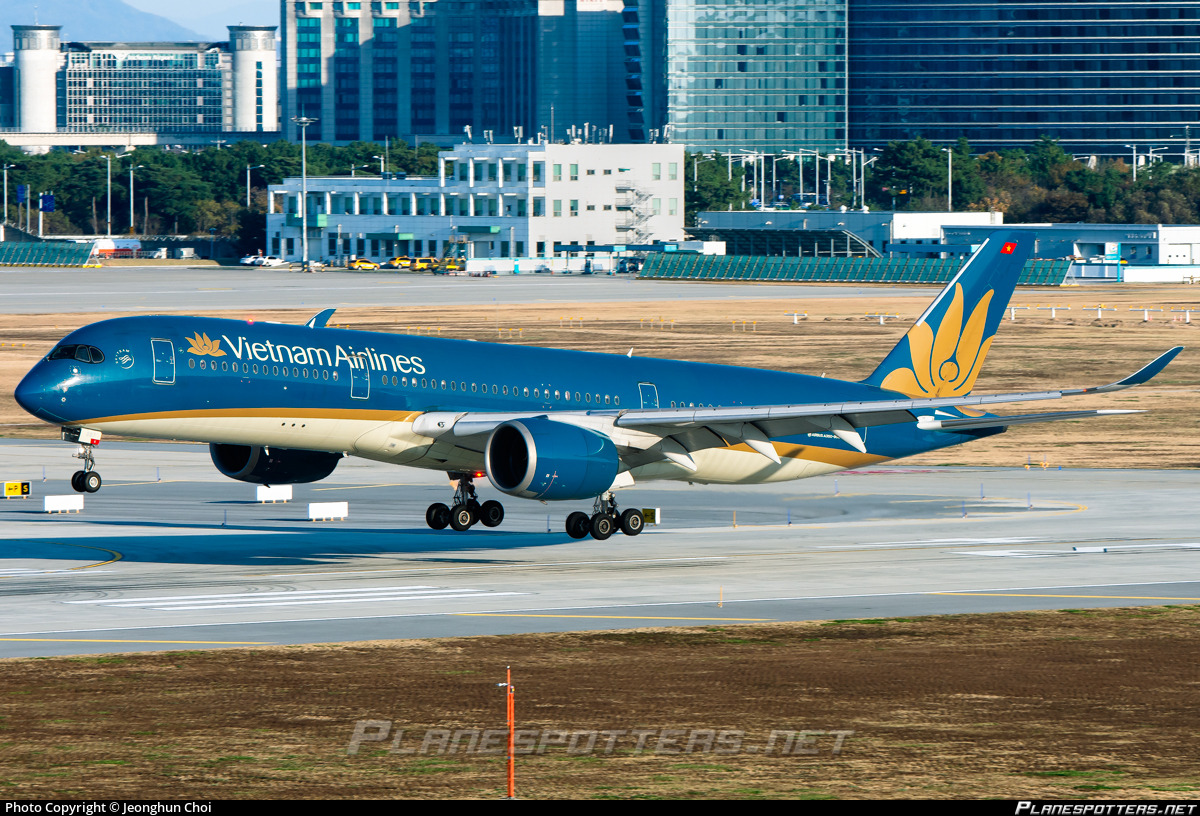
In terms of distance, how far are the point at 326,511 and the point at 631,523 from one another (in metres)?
14.0

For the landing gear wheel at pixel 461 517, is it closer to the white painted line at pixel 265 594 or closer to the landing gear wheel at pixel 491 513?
the landing gear wheel at pixel 491 513

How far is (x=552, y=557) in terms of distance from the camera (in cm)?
5378

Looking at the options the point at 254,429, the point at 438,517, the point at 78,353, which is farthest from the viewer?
the point at 438,517

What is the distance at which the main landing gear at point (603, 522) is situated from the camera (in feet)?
170

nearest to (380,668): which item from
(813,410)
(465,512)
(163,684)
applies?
(163,684)

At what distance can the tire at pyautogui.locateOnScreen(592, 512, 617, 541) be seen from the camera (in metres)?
51.8

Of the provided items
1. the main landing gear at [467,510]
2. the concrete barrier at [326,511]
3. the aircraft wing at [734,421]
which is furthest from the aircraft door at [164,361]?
the concrete barrier at [326,511]

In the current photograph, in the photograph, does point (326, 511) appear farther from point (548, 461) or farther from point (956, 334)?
point (956, 334)

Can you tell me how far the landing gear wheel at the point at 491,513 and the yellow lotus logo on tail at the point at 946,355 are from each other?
50.7 feet

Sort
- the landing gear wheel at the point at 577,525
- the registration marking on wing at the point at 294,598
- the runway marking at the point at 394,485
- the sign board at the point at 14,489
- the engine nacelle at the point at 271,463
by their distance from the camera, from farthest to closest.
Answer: the runway marking at the point at 394,485, the sign board at the point at 14,489, the landing gear wheel at the point at 577,525, the engine nacelle at the point at 271,463, the registration marking on wing at the point at 294,598

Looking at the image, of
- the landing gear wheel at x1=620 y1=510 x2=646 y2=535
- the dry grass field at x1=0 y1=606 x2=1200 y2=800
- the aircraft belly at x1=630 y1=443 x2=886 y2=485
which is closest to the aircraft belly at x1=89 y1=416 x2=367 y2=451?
the landing gear wheel at x1=620 y1=510 x2=646 y2=535

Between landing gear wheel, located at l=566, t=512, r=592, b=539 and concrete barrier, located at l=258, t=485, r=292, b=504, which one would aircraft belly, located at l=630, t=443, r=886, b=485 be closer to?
landing gear wheel, located at l=566, t=512, r=592, b=539

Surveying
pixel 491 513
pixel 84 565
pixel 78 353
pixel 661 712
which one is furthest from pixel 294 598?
pixel 661 712
